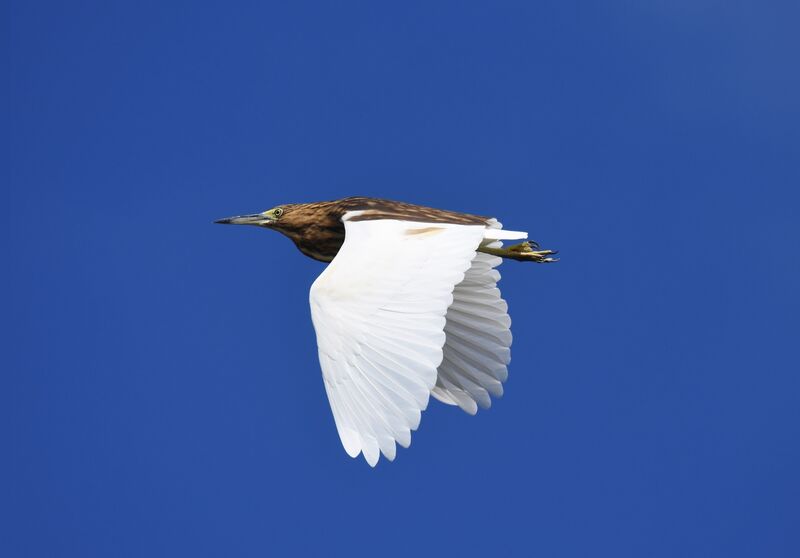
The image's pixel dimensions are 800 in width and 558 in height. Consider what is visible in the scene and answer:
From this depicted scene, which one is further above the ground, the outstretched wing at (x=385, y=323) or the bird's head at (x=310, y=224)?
the bird's head at (x=310, y=224)

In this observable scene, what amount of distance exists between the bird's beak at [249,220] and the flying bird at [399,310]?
0.10m

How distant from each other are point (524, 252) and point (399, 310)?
2725 millimetres

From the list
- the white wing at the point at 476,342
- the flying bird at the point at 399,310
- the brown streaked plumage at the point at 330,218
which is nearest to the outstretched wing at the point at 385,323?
the flying bird at the point at 399,310

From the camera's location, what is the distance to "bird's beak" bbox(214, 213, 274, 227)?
41.4 feet

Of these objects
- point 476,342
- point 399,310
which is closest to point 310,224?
point 476,342

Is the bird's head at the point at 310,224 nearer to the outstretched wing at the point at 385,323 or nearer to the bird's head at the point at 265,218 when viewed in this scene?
the bird's head at the point at 265,218

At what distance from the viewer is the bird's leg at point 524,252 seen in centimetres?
1221

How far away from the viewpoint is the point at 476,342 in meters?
11.7

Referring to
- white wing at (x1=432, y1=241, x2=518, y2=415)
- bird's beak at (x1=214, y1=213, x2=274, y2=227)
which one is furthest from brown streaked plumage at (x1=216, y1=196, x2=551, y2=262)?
white wing at (x1=432, y1=241, x2=518, y2=415)

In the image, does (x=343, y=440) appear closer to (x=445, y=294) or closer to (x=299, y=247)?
(x=445, y=294)

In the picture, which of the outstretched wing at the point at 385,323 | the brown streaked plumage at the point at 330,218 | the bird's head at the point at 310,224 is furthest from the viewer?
the bird's head at the point at 310,224

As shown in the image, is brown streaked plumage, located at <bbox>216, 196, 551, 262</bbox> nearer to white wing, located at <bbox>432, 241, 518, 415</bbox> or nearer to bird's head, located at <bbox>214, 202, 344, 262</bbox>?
bird's head, located at <bbox>214, 202, 344, 262</bbox>

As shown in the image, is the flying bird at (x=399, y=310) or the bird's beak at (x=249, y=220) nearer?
the flying bird at (x=399, y=310)

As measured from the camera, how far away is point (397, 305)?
386 inches
